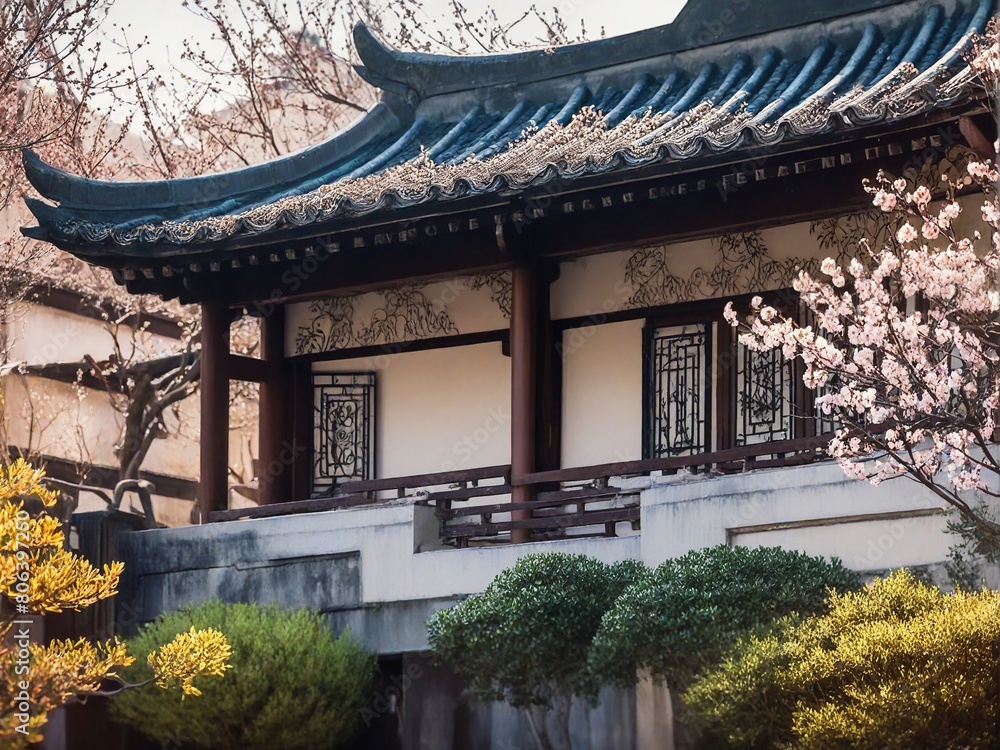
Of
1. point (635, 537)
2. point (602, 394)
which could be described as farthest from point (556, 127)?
point (635, 537)

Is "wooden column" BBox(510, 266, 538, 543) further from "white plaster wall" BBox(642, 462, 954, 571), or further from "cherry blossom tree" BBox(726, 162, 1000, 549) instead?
"cherry blossom tree" BBox(726, 162, 1000, 549)

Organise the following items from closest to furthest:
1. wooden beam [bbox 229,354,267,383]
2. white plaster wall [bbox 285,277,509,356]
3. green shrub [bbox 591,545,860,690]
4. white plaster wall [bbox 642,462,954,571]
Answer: green shrub [bbox 591,545,860,690] → white plaster wall [bbox 642,462,954,571] → white plaster wall [bbox 285,277,509,356] → wooden beam [bbox 229,354,267,383]

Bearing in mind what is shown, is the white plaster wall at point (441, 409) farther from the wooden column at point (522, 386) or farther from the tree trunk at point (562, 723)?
the tree trunk at point (562, 723)

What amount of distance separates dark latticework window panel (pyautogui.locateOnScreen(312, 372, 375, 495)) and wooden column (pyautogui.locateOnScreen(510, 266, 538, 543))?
8.63 feet

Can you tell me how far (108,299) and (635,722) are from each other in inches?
517

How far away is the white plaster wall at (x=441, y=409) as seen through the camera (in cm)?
1552

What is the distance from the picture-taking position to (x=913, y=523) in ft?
36.0

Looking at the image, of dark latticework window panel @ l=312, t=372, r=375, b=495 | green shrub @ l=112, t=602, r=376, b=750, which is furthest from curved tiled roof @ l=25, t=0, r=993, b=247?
green shrub @ l=112, t=602, r=376, b=750

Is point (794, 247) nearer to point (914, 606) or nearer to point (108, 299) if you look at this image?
point (914, 606)

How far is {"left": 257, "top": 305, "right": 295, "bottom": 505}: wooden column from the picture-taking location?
16156mm

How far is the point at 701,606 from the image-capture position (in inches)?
413

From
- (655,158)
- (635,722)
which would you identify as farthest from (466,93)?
(635,722)
